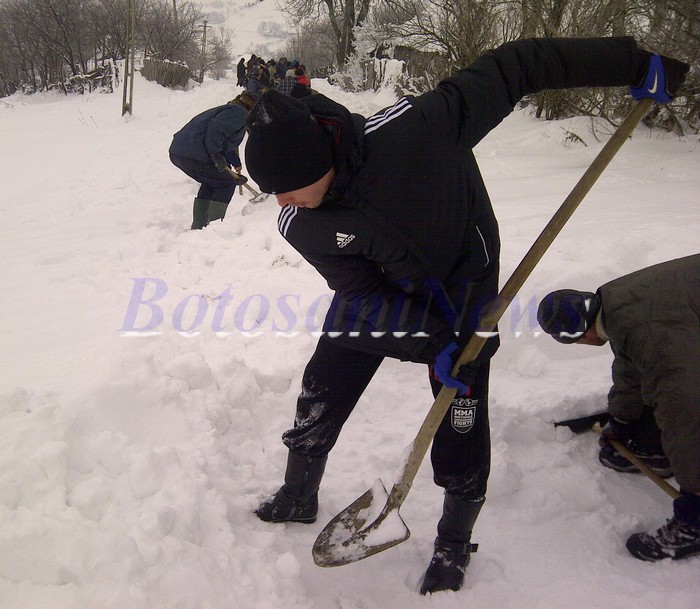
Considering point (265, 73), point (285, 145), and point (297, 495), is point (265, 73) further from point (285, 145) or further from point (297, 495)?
point (285, 145)

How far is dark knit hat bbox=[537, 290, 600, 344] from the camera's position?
1.76m

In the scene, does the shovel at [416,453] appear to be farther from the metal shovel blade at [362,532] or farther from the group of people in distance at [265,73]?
the group of people in distance at [265,73]

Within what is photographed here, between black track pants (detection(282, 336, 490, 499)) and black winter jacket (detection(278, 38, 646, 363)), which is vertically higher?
black winter jacket (detection(278, 38, 646, 363))

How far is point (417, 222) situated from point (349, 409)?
730mm

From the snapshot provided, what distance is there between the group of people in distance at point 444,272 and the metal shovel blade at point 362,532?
0.60 feet

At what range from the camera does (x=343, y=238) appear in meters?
1.34

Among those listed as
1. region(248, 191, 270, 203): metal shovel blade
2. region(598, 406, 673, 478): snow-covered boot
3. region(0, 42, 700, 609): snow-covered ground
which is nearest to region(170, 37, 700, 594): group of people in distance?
region(0, 42, 700, 609): snow-covered ground

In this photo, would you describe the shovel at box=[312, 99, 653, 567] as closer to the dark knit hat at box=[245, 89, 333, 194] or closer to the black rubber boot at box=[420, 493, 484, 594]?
the black rubber boot at box=[420, 493, 484, 594]

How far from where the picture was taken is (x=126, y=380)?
2195 mm

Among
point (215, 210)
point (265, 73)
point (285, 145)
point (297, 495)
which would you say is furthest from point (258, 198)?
point (265, 73)

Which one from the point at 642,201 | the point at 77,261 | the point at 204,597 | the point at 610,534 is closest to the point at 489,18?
the point at 642,201

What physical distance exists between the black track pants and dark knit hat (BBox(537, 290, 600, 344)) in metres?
0.40

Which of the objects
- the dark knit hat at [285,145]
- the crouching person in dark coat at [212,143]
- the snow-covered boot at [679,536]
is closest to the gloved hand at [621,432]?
the snow-covered boot at [679,536]

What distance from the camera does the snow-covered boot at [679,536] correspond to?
1.72 meters
